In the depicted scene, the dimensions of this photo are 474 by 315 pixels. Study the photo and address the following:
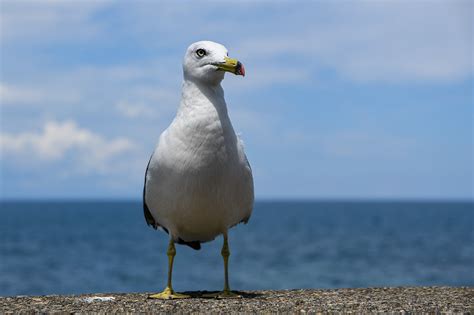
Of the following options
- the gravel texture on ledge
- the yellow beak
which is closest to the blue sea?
the gravel texture on ledge

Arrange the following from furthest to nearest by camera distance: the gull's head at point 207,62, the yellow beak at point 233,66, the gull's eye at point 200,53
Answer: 1. the gull's eye at point 200,53
2. the gull's head at point 207,62
3. the yellow beak at point 233,66

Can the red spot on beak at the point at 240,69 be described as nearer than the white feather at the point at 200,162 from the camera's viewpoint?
Yes

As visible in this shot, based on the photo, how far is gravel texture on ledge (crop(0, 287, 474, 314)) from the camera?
804cm

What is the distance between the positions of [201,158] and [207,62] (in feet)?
3.61

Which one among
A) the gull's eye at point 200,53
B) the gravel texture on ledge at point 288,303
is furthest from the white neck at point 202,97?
the gravel texture on ledge at point 288,303

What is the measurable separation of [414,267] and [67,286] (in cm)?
2196

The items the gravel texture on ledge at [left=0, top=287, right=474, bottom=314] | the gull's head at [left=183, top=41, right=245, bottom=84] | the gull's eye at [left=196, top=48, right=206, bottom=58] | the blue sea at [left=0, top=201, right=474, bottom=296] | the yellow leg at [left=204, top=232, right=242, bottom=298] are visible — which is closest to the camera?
the gravel texture on ledge at [left=0, top=287, right=474, bottom=314]

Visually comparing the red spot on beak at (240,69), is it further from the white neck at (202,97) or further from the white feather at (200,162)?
the white neck at (202,97)

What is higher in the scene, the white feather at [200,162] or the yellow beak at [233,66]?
the yellow beak at [233,66]

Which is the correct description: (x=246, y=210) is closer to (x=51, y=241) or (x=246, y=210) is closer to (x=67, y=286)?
(x=67, y=286)

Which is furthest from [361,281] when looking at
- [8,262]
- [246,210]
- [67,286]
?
[246,210]

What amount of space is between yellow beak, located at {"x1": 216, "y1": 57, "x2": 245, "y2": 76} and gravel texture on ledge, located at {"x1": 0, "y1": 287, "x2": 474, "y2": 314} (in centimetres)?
256

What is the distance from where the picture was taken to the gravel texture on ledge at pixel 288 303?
26.4 feet

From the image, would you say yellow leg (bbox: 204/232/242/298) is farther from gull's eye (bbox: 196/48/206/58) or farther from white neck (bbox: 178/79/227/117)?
gull's eye (bbox: 196/48/206/58)
